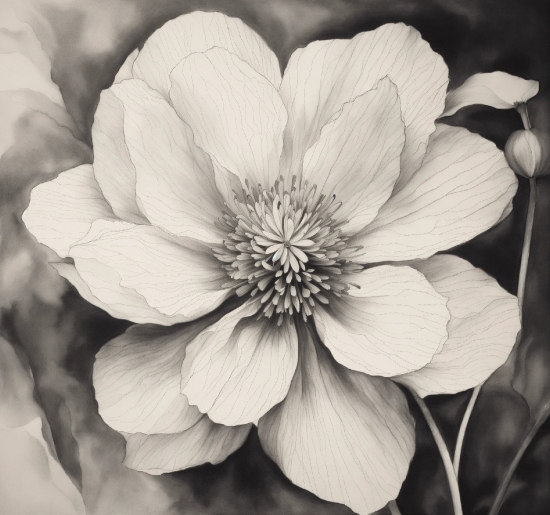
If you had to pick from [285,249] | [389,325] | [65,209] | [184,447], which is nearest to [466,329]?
[389,325]

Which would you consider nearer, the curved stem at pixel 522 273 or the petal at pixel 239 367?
the petal at pixel 239 367

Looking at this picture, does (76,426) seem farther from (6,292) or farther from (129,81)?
(129,81)

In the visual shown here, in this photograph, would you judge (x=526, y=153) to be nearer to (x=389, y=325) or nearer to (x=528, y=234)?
(x=528, y=234)

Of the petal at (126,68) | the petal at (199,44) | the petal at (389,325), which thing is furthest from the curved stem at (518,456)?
the petal at (126,68)

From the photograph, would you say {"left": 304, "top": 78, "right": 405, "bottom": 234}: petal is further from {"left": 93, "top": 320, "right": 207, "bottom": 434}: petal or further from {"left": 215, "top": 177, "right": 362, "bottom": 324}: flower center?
{"left": 93, "top": 320, "right": 207, "bottom": 434}: petal

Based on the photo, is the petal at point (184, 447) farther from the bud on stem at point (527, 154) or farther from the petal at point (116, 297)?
the bud on stem at point (527, 154)

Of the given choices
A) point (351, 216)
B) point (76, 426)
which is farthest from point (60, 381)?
point (351, 216)
